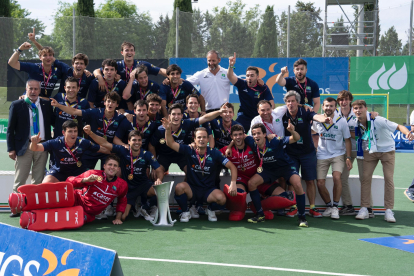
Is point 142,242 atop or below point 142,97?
below

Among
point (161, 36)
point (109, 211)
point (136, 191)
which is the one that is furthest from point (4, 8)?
point (136, 191)

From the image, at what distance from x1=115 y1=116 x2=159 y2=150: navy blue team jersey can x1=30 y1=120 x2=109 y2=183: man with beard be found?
41 cm

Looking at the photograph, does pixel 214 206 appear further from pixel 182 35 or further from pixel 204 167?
pixel 182 35

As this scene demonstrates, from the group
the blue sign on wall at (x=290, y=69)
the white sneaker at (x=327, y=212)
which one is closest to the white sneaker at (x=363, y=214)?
the white sneaker at (x=327, y=212)

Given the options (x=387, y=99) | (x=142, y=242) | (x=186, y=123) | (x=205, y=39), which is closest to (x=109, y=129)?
(x=186, y=123)

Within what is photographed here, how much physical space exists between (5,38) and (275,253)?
605 inches

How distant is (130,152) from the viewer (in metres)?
6.21

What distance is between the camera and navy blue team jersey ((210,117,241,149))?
22.3ft

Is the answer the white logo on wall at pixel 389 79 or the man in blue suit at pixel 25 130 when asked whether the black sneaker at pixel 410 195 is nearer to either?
the man in blue suit at pixel 25 130

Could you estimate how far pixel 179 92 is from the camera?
23.7 ft

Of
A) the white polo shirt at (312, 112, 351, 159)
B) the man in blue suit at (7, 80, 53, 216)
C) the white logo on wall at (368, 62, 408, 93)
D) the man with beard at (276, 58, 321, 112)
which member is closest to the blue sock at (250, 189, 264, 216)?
the white polo shirt at (312, 112, 351, 159)

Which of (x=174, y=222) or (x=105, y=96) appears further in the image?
(x=105, y=96)

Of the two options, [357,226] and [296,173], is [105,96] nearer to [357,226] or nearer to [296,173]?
[296,173]

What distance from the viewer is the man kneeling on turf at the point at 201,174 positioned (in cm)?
617
